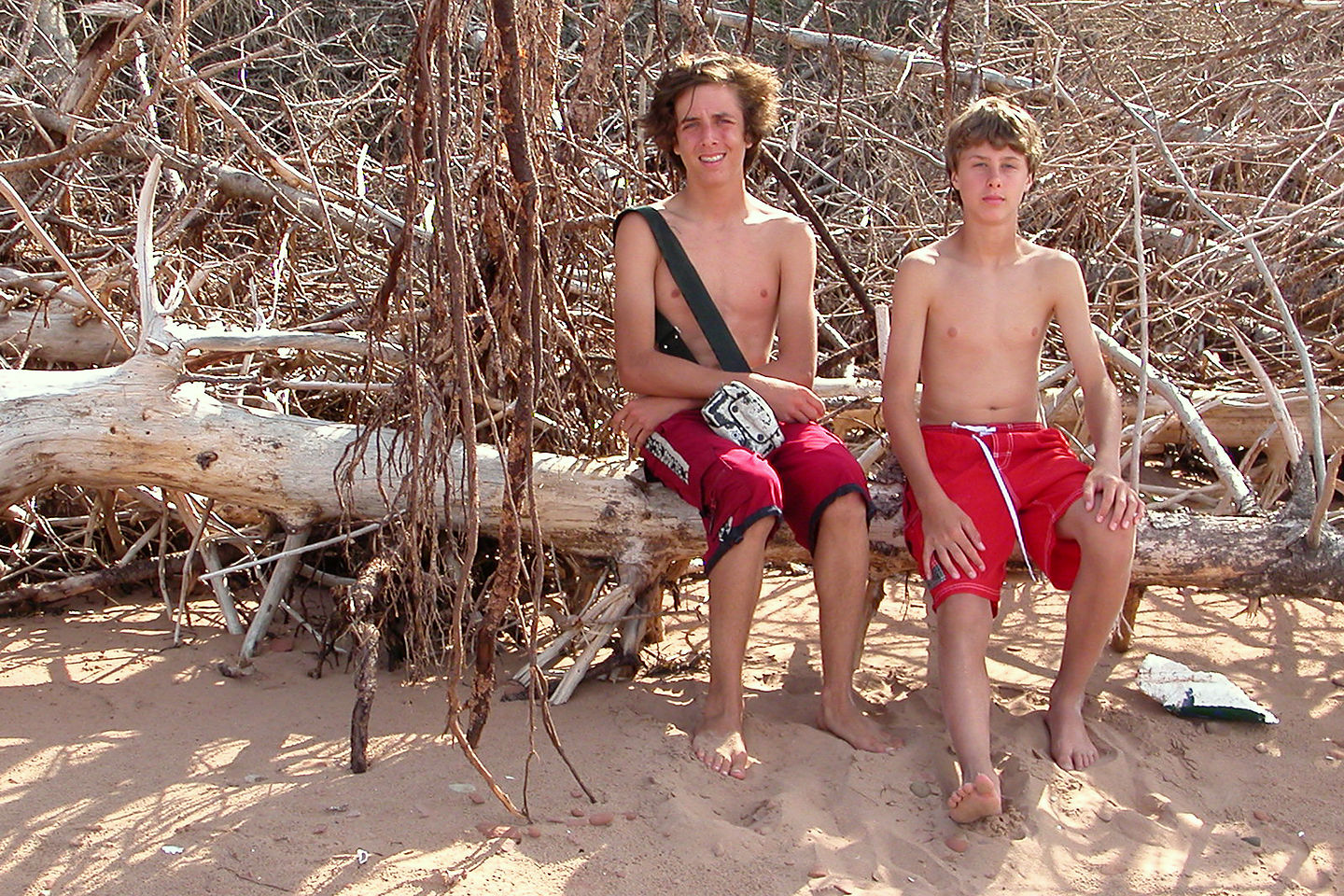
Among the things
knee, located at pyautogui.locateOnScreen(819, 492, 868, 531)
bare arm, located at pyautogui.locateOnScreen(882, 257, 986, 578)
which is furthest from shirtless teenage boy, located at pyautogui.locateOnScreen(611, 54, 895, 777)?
bare arm, located at pyautogui.locateOnScreen(882, 257, 986, 578)

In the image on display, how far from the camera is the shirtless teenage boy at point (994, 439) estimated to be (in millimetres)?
2691

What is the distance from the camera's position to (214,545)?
3.75 m

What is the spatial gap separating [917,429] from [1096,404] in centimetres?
42

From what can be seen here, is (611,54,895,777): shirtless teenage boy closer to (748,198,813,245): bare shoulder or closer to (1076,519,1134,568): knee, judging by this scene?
(748,198,813,245): bare shoulder

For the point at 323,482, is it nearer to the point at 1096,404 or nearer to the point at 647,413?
the point at 647,413

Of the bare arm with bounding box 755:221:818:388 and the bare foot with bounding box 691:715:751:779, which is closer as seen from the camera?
the bare foot with bounding box 691:715:751:779

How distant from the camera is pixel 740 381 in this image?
2.94m

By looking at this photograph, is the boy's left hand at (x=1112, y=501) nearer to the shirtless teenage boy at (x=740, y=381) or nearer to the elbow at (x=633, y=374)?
the shirtless teenage boy at (x=740, y=381)

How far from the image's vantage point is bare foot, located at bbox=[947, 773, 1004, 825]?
2.44 meters

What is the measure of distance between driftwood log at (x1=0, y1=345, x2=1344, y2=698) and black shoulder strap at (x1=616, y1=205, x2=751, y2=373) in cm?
36

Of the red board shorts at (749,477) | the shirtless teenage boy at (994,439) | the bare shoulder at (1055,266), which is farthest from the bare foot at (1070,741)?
the bare shoulder at (1055,266)

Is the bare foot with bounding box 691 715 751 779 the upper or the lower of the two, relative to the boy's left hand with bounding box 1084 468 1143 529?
lower

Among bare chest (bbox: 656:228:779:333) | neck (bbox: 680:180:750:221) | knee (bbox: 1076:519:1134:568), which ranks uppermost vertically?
neck (bbox: 680:180:750:221)

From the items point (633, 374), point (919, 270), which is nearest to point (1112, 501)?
point (919, 270)
